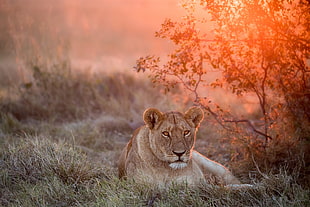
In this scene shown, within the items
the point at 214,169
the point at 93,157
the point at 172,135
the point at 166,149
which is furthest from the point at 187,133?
the point at 93,157

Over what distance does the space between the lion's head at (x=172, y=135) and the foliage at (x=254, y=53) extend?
1026 millimetres

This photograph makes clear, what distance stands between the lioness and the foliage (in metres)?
1.02

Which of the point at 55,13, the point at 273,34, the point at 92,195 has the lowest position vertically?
the point at 92,195

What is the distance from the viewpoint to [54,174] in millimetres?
5824

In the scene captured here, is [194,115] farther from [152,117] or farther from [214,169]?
[214,169]

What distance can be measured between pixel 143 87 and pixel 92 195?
26.1 ft

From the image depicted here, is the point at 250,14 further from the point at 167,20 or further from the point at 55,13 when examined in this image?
the point at 55,13

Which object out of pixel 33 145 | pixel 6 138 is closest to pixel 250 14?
pixel 33 145

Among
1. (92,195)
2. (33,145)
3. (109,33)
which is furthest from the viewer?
(109,33)

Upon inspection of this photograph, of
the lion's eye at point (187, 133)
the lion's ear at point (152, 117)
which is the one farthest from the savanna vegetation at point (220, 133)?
the lion's ear at point (152, 117)

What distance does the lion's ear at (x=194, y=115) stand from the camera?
17.6 feet

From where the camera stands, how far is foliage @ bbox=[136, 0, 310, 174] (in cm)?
596

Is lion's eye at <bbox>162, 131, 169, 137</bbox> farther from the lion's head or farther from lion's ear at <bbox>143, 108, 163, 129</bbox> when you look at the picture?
lion's ear at <bbox>143, 108, 163, 129</bbox>

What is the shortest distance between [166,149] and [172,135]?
0.59ft
